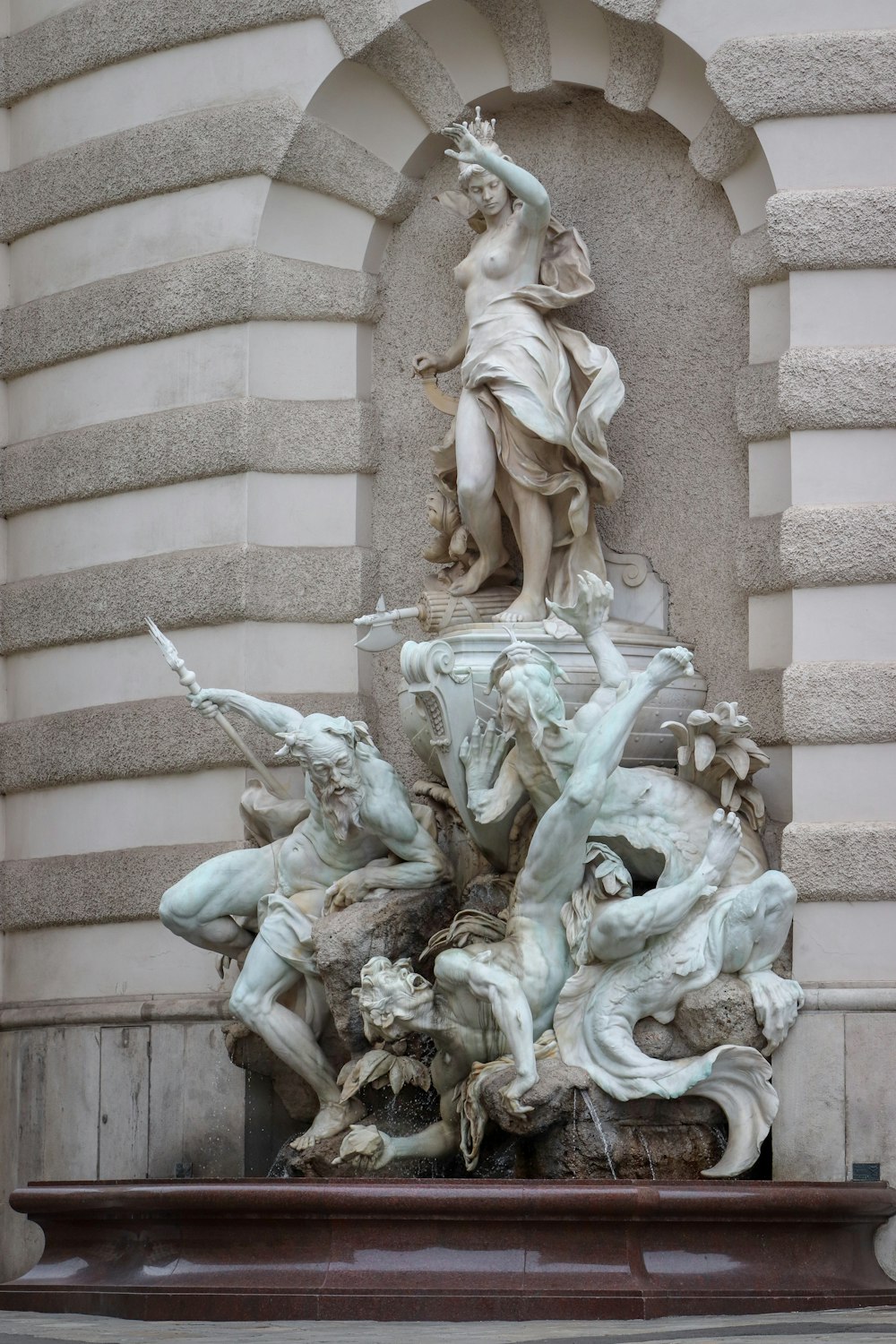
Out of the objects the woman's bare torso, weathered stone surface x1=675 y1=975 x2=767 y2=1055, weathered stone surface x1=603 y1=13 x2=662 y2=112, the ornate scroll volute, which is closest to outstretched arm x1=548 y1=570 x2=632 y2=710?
the ornate scroll volute

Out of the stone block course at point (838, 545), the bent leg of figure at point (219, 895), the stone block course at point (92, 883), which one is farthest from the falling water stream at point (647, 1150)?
the stone block course at point (92, 883)

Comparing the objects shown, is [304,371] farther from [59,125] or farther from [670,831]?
[670,831]

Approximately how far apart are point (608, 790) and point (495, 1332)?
9.54ft

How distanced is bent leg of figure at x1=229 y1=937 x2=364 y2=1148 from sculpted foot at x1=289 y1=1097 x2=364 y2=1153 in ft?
0.41

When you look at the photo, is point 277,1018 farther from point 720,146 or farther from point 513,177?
point 720,146

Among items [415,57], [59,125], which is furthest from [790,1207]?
[59,125]

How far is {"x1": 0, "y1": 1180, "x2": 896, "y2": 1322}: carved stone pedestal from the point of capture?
782 centimetres

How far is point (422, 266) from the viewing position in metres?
12.0

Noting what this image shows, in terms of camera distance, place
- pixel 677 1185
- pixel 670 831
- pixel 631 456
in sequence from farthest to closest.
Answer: pixel 631 456 → pixel 670 831 → pixel 677 1185

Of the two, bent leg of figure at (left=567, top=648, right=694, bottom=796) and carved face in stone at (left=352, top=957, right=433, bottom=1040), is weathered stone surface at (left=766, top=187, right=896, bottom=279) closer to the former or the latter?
bent leg of figure at (left=567, top=648, right=694, bottom=796)

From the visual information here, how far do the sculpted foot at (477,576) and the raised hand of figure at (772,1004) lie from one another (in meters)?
2.57

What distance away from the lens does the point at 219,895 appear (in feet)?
34.1

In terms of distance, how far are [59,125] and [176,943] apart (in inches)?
175

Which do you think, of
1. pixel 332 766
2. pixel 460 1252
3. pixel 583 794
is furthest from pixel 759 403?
pixel 460 1252
